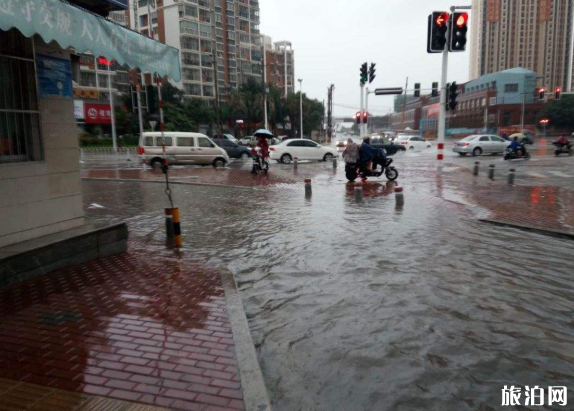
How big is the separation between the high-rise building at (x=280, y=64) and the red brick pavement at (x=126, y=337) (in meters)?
96.8

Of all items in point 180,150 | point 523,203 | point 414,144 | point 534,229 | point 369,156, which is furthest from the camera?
point 414,144

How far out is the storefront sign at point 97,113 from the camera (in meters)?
52.3

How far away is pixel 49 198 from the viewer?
6.26 m

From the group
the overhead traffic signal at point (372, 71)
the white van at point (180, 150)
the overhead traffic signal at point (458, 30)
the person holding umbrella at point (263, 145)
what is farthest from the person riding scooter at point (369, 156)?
the overhead traffic signal at point (372, 71)

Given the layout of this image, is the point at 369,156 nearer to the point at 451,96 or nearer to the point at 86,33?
the point at 451,96

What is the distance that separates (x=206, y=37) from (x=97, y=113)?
25.7m

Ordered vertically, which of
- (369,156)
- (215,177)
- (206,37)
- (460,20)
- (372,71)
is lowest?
(215,177)

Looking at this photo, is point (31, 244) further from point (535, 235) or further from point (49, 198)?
point (535, 235)

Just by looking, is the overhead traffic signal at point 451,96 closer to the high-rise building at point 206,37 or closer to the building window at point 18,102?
the building window at point 18,102

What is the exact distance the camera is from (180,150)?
23.5 meters

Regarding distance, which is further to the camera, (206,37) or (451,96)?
(206,37)

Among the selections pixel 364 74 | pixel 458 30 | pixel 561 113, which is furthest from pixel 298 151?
pixel 561 113

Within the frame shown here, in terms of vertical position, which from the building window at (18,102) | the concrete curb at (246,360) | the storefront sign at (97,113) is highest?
the storefront sign at (97,113)

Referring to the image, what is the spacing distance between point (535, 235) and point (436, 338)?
536 centimetres
